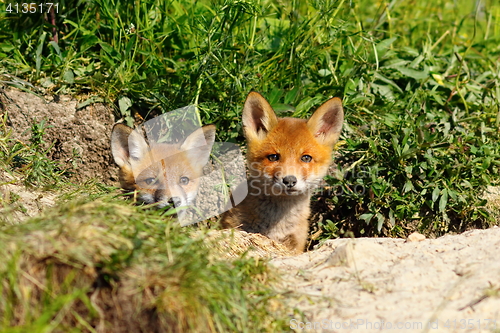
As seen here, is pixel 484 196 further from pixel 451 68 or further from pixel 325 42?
pixel 325 42

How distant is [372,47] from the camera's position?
5.13m

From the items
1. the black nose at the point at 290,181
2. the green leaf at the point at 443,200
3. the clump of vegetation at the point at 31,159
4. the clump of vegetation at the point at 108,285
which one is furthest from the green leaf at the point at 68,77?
the green leaf at the point at 443,200

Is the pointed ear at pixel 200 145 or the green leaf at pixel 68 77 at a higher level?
the green leaf at pixel 68 77

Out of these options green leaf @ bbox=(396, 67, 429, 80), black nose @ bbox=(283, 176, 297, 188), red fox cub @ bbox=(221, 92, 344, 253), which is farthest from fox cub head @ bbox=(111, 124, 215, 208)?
green leaf @ bbox=(396, 67, 429, 80)

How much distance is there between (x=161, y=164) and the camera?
407cm

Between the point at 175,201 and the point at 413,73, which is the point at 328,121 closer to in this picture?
the point at 413,73

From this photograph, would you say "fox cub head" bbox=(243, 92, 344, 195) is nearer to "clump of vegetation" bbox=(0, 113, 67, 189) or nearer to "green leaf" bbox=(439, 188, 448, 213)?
"green leaf" bbox=(439, 188, 448, 213)

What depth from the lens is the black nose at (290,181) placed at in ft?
12.9

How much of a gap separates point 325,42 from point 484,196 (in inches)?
80.8

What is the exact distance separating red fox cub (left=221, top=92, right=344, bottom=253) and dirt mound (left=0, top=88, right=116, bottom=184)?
135 centimetres

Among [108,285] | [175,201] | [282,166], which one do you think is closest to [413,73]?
[282,166]

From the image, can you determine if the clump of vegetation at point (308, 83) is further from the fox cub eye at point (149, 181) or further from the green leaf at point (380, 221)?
the fox cub eye at point (149, 181)

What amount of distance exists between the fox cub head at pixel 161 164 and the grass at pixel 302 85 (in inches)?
14.7

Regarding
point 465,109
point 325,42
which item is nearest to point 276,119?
point 325,42
